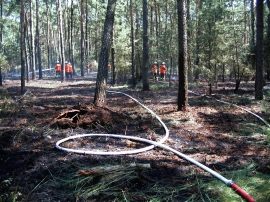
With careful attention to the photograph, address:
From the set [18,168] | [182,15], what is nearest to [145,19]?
[182,15]

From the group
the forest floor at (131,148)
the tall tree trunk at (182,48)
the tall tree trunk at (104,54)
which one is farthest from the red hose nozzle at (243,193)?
the tall tree trunk at (104,54)

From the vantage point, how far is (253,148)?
611 cm

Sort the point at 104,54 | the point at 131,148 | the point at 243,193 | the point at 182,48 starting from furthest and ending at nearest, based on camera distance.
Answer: the point at 104,54
the point at 182,48
the point at 131,148
the point at 243,193

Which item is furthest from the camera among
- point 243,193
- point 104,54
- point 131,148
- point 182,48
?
point 104,54

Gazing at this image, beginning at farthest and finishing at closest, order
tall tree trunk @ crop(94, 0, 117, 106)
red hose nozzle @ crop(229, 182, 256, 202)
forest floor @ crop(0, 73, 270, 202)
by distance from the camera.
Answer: tall tree trunk @ crop(94, 0, 117, 106), forest floor @ crop(0, 73, 270, 202), red hose nozzle @ crop(229, 182, 256, 202)

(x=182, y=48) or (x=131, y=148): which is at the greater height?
(x=182, y=48)

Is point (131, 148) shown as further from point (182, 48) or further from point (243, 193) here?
point (182, 48)

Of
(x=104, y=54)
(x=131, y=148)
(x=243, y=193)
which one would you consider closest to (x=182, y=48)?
(x=104, y=54)

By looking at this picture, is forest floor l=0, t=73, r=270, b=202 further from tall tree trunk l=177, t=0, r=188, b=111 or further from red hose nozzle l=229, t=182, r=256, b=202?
tall tree trunk l=177, t=0, r=188, b=111

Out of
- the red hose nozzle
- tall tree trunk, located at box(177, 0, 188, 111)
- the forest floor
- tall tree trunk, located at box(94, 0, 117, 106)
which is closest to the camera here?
the red hose nozzle

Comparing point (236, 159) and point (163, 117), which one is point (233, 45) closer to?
point (163, 117)

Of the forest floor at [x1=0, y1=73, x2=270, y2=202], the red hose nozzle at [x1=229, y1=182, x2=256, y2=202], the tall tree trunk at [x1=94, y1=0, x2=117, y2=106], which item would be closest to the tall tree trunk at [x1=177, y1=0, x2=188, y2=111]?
the forest floor at [x1=0, y1=73, x2=270, y2=202]

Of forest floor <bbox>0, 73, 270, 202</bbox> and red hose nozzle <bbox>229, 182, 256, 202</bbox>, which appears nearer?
red hose nozzle <bbox>229, 182, 256, 202</bbox>

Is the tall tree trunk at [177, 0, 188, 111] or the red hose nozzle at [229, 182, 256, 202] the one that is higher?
the tall tree trunk at [177, 0, 188, 111]
